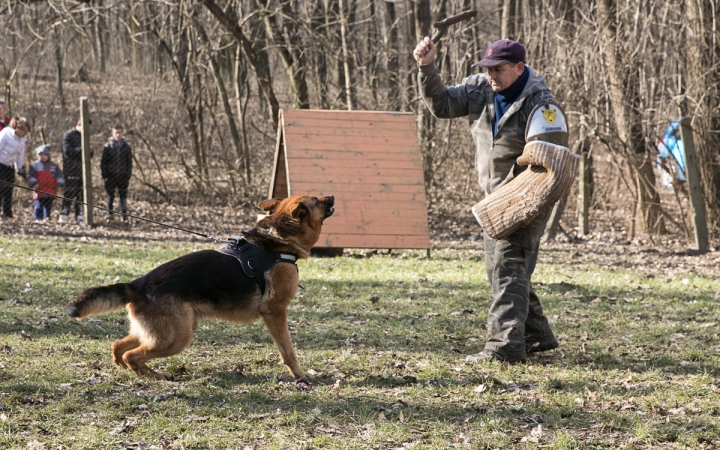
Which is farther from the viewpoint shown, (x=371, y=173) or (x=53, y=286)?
(x=371, y=173)

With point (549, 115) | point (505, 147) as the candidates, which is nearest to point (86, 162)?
point (505, 147)

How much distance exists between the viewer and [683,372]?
529 cm

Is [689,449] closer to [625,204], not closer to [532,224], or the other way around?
[532,224]

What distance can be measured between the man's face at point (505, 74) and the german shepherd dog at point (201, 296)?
156cm

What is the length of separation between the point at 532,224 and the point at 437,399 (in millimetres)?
1468

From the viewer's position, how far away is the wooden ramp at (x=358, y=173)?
34.1 ft

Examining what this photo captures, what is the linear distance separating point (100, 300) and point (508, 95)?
10.0ft

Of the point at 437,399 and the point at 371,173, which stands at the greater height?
the point at 371,173

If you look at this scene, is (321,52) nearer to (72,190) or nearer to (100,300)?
(72,190)

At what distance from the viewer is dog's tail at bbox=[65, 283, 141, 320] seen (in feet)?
14.2

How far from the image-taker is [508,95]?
524 centimetres

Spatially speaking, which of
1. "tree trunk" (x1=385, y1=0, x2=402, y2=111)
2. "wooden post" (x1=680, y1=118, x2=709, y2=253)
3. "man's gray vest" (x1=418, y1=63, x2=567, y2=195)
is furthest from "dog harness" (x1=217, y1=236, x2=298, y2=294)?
"tree trunk" (x1=385, y1=0, x2=402, y2=111)

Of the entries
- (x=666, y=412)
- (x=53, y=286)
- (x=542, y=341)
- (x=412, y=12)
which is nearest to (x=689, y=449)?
(x=666, y=412)

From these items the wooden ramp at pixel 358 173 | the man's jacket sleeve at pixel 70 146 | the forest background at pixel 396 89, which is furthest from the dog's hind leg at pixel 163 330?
the man's jacket sleeve at pixel 70 146
